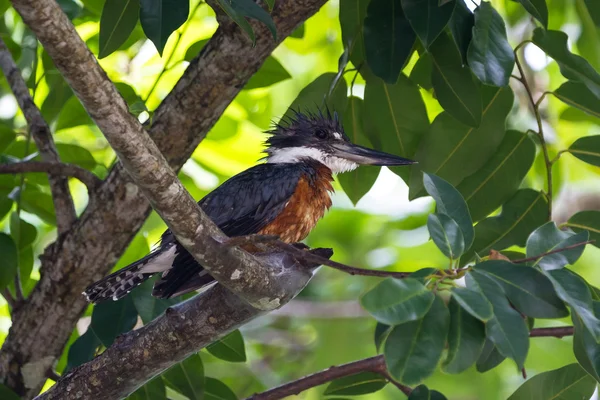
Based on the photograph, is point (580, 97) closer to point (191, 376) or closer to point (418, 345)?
point (418, 345)

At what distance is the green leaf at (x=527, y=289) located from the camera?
6.84 ft

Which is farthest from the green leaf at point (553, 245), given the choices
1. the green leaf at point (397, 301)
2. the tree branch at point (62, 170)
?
the tree branch at point (62, 170)

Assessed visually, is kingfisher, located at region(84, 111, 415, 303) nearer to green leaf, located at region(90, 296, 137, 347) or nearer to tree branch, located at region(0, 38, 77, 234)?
green leaf, located at region(90, 296, 137, 347)

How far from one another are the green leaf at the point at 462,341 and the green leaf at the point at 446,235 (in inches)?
5.0

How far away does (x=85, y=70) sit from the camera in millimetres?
1934

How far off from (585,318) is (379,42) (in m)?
1.28

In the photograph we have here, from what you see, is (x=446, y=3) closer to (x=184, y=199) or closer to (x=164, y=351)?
(x=184, y=199)

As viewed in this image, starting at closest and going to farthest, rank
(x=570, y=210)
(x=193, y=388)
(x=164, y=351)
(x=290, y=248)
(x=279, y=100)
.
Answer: (x=290, y=248) → (x=164, y=351) → (x=193, y=388) → (x=279, y=100) → (x=570, y=210)

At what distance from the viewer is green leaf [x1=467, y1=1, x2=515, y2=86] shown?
2.70 metres

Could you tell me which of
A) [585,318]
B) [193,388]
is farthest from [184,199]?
[193,388]

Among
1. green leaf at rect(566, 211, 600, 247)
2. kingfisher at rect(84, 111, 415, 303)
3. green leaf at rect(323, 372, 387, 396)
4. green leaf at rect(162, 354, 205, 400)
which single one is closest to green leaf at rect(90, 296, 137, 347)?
kingfisher at rect(84, 111, 415, 303)

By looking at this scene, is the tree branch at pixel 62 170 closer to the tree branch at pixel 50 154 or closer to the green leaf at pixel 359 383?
the tree branch at pixel 50 154

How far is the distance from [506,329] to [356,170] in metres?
1.67

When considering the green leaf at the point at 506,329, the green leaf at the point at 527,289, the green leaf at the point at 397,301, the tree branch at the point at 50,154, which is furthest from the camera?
the tree branch at the point at 50,154
